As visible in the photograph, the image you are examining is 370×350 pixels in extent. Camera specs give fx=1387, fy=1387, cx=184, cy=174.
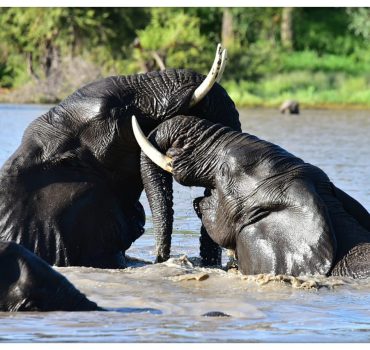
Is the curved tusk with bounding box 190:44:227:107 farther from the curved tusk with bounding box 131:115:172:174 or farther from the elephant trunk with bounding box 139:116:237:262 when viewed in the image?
the curved tusk with bounding box 131:115:172:174

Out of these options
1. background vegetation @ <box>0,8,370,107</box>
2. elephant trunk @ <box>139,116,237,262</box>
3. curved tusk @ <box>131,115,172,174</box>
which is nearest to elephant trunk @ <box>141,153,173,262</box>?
elephant trunk @ <box>139,116,237,262</box>

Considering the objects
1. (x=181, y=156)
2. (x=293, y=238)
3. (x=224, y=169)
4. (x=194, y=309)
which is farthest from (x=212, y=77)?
(x=194, y=309)

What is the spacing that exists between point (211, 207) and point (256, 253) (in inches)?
21.6

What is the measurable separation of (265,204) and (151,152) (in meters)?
0.96

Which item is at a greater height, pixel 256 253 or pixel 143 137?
pixel 143 137

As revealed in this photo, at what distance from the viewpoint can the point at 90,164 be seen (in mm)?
10438

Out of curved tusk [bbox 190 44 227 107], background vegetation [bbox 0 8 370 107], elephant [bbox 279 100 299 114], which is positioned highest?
curved tusk [bbox 190 44 227 107]

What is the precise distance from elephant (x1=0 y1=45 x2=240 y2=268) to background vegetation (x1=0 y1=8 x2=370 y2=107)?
34.4 m

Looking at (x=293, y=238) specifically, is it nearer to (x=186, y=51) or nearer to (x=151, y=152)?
(x=151, y=152)

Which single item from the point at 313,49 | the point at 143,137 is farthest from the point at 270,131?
the point at 313,49

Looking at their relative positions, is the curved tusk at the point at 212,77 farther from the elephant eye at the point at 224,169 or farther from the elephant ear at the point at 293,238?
the elephant ear at the point at 293,238

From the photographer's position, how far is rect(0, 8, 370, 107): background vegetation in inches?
1821
